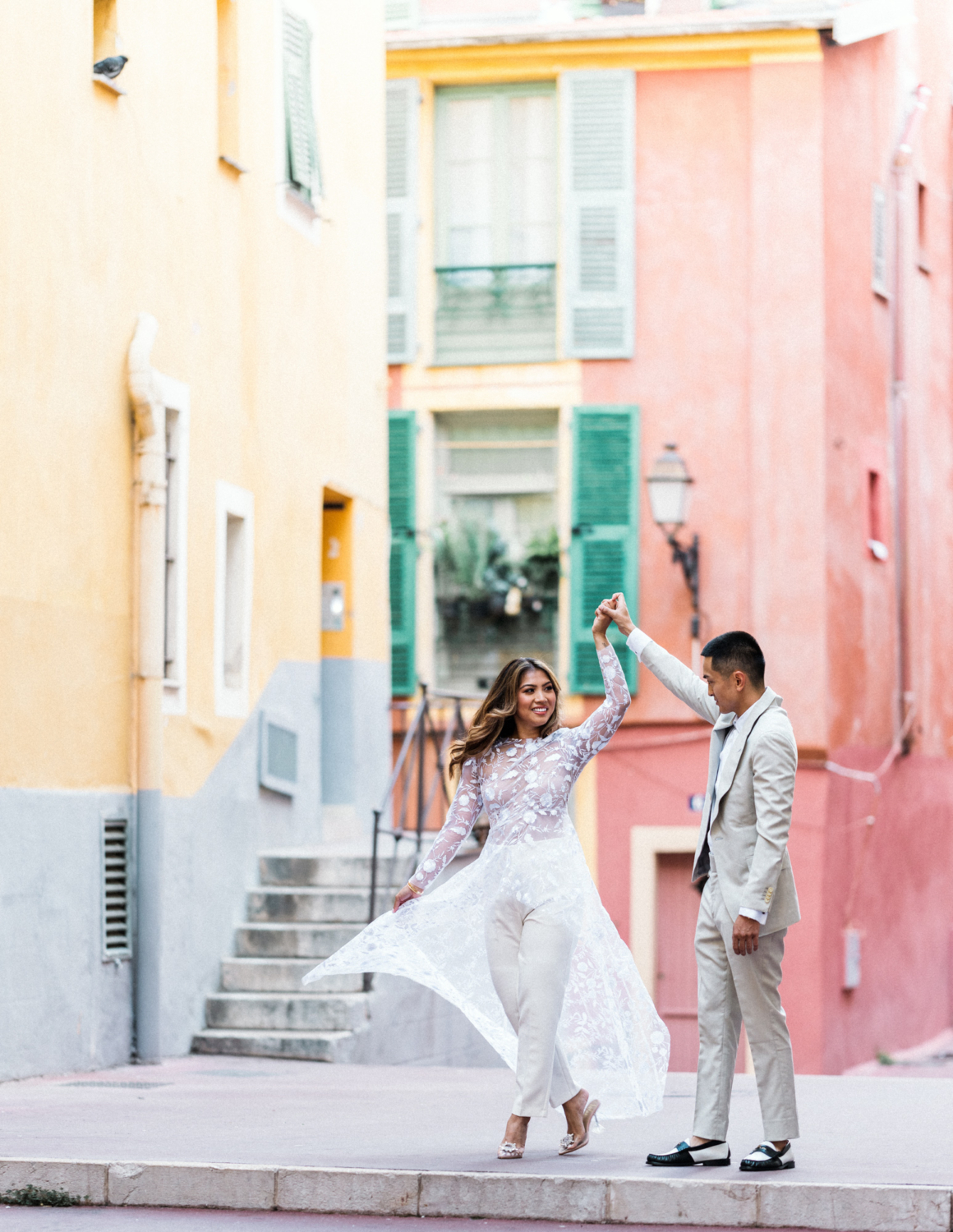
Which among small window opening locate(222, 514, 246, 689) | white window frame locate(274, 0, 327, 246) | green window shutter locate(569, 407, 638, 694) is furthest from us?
green window shutter locate(569, 407, 638, 694)

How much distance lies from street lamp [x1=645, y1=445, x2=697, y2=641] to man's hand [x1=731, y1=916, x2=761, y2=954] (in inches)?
541

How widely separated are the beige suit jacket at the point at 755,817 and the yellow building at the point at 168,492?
458cm

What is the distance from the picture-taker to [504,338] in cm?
2200

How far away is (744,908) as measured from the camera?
23.7ft

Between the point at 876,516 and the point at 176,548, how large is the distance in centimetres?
1119

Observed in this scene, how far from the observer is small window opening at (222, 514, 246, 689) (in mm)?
14289

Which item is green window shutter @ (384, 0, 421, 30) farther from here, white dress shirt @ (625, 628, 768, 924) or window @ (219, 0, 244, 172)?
white dress shirt @ (625, 628, 768, 924)

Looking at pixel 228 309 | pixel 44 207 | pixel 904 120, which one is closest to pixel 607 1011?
pixel 44 207

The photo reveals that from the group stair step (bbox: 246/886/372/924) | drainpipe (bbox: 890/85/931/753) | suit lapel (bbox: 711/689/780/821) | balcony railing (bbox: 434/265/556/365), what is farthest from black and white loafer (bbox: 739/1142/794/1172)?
drainpipe (bbox: 890/85/931/753)

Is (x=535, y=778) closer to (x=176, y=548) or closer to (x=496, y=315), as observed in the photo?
(x=176, y=548)

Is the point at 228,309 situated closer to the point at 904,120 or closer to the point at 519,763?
the point at 519,763

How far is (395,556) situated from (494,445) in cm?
146

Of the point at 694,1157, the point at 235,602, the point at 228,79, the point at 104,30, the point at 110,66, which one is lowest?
the point at 694,1157

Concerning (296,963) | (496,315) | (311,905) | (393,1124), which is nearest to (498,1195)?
(393,1124)
